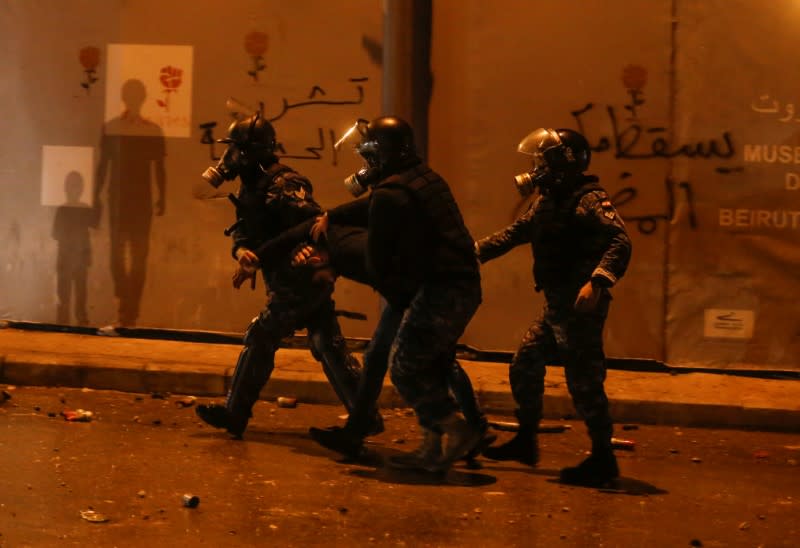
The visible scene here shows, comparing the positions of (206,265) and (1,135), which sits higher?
(1,135)

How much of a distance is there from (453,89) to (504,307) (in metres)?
1.57

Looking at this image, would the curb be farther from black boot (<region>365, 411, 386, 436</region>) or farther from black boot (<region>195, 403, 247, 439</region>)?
black boot (<region>195, 403, 247, 439</region>)

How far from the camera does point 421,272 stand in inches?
273

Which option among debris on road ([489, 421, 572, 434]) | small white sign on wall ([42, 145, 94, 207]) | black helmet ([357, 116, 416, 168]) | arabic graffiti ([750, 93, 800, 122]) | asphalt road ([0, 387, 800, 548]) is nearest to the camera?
asphalt road ([0, 387, 800, 548])

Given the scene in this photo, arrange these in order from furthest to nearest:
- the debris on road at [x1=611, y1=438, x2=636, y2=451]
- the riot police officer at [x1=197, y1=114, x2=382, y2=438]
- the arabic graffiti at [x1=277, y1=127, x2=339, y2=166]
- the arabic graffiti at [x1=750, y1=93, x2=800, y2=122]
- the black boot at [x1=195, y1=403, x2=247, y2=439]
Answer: the arabic graffiti at [x1=277, y1=127, x2=339, y2=166]
the arabic graffiti at [x1=750, y1=93, x2=800, y2=122]
the debris on road at [x1=611, y1=438, x2=636, y2=451]
the black boot at [x1=195, y1=403, x2=247, y2=439]
the riot police officer at [x1=197, y1=114, x2=382, y2=438]

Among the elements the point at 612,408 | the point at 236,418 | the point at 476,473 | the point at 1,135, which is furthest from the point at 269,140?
the point at 1,135

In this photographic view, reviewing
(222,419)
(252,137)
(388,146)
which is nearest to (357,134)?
(252,137)

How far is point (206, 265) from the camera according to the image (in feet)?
35.3

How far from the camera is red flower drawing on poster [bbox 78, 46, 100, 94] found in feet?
35.5

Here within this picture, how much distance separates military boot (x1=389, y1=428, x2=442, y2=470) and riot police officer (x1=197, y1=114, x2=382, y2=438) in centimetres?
36

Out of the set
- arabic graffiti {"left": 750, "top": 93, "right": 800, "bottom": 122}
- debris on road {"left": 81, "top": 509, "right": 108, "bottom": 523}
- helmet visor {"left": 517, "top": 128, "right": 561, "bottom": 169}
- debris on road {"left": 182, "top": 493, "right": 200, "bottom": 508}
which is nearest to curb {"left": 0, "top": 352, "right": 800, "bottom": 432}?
A: arabic graffiti {"left": 750, "top": 93, "right": 800, "bottom": 122}

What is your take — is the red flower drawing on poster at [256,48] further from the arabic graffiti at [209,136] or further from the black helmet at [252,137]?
the black helmet at [252,137]

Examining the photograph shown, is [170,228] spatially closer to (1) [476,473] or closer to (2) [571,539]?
(1) [476,473]

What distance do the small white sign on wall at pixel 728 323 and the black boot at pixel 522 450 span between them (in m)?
3.01
